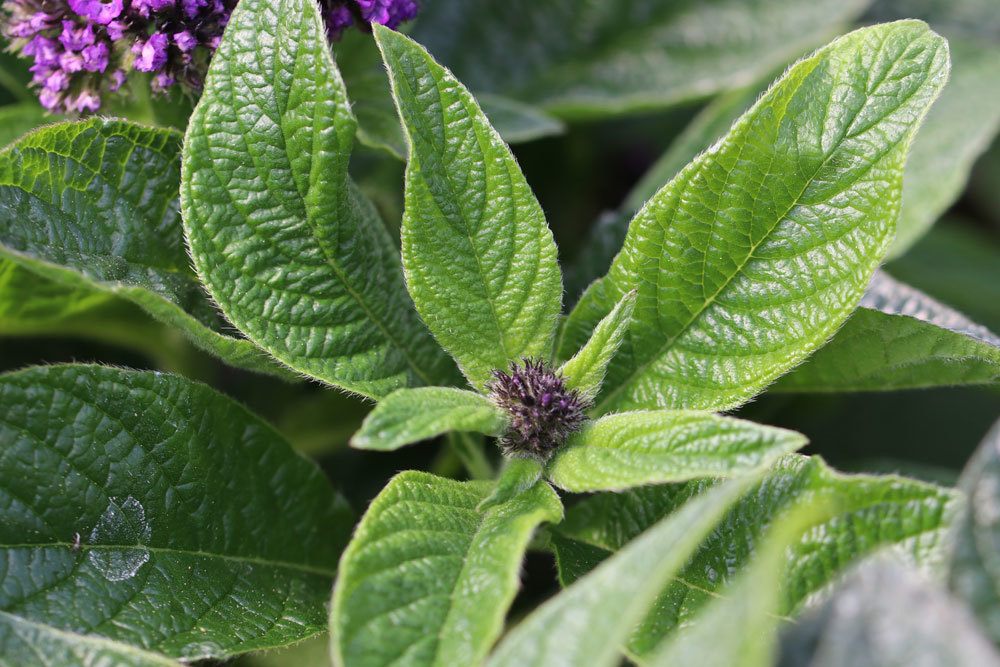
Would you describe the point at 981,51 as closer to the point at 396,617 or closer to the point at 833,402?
the point at 833,402

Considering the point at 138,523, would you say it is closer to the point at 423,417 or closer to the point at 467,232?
the point at 423,417

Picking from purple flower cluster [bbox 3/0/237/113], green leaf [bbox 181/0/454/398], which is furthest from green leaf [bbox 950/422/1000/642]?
purple flower cluster [bbox 3/0/237/113]

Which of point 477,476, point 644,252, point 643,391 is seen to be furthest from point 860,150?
point 477,476

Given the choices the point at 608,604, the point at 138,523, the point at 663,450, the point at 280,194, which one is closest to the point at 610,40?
the point at 280,194

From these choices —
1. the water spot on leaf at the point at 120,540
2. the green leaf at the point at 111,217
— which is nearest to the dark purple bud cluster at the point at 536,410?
the green leaf at the point at 111,217

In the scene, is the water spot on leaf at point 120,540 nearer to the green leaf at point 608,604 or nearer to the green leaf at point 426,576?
the green leaf at point 426,576

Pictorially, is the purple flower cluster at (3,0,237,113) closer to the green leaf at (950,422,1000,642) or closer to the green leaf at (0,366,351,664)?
the green leaf at (0,366,351,664)
